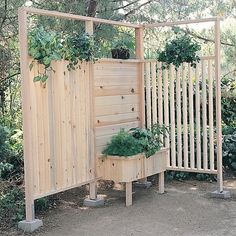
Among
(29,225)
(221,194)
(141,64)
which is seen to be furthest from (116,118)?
(29,225)

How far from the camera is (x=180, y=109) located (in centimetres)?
633

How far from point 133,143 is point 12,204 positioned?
60.3 inches

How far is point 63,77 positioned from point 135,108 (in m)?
1.58

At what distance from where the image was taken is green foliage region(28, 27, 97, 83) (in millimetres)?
4664

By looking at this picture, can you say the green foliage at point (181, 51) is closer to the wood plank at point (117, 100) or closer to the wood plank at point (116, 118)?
the wood plank at point (117, 100)

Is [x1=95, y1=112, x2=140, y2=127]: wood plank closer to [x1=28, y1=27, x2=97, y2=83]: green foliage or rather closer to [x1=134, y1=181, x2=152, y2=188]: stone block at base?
[x1=28, y1=27, x2=97, y2=83]: green foliage

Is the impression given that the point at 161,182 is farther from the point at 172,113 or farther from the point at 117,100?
the point at 117,100

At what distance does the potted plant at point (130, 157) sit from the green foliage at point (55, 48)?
3.42 ft

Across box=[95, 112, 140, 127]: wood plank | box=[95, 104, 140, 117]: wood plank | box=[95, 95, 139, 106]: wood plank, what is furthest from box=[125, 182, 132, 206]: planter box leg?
box=[95, 95, 139, 106]: wood plank

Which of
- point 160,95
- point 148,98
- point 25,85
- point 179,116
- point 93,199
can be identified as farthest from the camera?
point 148,98

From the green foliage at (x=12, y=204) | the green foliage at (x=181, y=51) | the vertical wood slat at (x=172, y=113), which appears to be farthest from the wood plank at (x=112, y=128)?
the green foliage at (x=12, y=204)

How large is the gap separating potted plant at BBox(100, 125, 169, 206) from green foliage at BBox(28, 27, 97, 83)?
104cm

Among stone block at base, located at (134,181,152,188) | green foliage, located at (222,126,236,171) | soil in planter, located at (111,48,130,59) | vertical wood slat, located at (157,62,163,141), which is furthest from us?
green foliage, located at (222,126,236,171)

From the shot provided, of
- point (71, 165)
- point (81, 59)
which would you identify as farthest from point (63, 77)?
point (71, 165)
